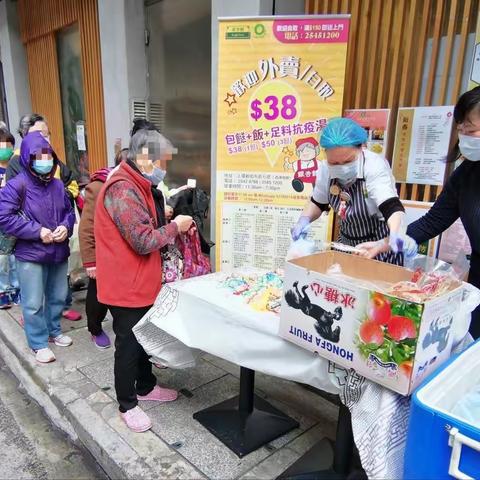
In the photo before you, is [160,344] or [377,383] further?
[160,344]

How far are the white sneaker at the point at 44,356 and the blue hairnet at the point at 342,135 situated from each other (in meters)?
2.73

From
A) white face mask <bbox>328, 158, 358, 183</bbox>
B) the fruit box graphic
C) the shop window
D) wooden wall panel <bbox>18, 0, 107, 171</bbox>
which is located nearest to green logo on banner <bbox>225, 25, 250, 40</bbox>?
white face mask <bbox>328, 158, 358, 183</bbox>

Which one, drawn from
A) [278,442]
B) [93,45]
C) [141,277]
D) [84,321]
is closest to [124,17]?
[93,45]

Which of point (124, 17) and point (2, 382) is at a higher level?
point (124, 17)

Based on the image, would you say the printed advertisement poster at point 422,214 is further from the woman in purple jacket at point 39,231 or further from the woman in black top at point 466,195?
the woman in purple jacket at point 39,231

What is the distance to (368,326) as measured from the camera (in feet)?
4.49

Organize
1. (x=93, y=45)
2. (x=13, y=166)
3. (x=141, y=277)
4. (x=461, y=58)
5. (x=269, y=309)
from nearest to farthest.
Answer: (x=269, y=309) → (x=141, y=277) → (x=461, y=58) → (x=13, y=166) → (x=93, y=45)

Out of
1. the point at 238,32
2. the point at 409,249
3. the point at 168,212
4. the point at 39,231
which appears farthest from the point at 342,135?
the point at 39,231

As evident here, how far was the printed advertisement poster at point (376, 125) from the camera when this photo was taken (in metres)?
3.39

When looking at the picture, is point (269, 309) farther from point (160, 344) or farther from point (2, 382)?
point (2, 382)

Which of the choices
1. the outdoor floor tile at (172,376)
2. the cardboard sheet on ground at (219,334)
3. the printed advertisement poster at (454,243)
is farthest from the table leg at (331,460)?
the printed advertisement poster at (454,243)

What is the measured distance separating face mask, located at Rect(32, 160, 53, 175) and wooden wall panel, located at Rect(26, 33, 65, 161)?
5.08 m

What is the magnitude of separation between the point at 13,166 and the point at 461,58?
375cm

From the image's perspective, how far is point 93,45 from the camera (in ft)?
19.7
